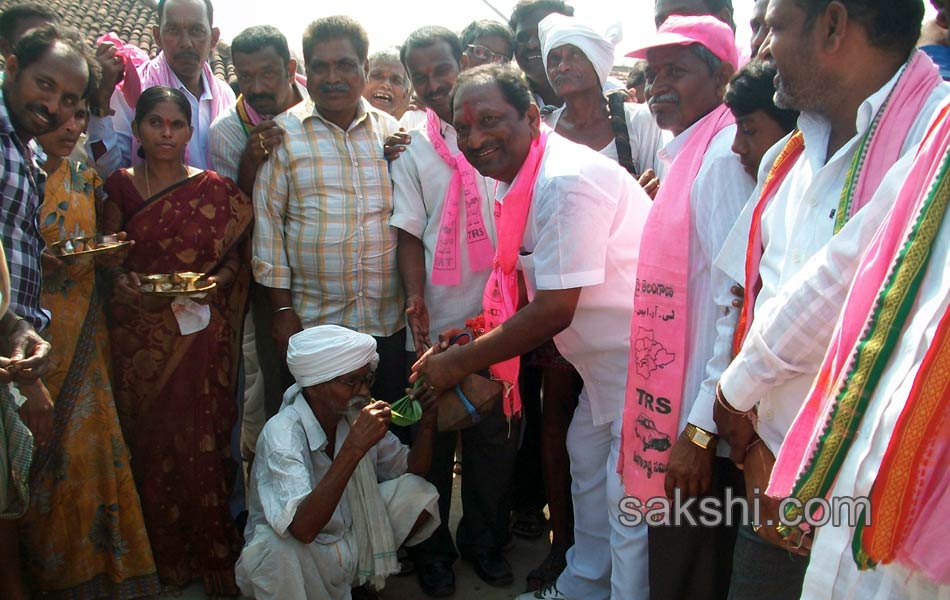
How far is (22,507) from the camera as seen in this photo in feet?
9.46

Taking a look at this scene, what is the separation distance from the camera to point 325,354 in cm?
335

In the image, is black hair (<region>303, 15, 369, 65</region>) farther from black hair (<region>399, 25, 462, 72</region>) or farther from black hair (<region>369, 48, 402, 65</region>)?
black hair (<region>369, 48, 402, 65</region>)

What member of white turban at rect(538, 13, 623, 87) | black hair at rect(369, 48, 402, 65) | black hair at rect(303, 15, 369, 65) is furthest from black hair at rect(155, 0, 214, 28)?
white turban at rect(538, 13, 623, 87)

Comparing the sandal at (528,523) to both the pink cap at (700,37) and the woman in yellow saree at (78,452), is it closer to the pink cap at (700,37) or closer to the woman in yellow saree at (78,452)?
the woman in yellow saree at (78,452)

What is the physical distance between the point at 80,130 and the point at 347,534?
2041 mm

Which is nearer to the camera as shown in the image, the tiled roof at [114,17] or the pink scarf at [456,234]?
the pink scarf at [456,234]

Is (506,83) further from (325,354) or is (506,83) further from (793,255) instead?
(793,255)

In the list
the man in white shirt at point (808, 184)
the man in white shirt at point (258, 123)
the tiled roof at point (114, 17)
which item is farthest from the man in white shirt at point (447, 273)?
the tiled roof at point (114, 17)

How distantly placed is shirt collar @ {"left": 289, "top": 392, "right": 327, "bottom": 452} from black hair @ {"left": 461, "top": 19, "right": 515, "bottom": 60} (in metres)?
2.35

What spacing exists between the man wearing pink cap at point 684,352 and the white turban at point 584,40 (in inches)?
40.3

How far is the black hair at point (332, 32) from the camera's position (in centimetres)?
382

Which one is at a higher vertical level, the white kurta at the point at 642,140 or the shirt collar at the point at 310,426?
the white kurta at the point at 642,140

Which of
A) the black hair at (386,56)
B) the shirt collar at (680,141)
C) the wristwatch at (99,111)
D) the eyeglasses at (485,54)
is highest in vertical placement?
the eyeglasses at (485,54)

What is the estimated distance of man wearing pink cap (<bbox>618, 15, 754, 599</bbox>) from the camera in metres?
2.42
